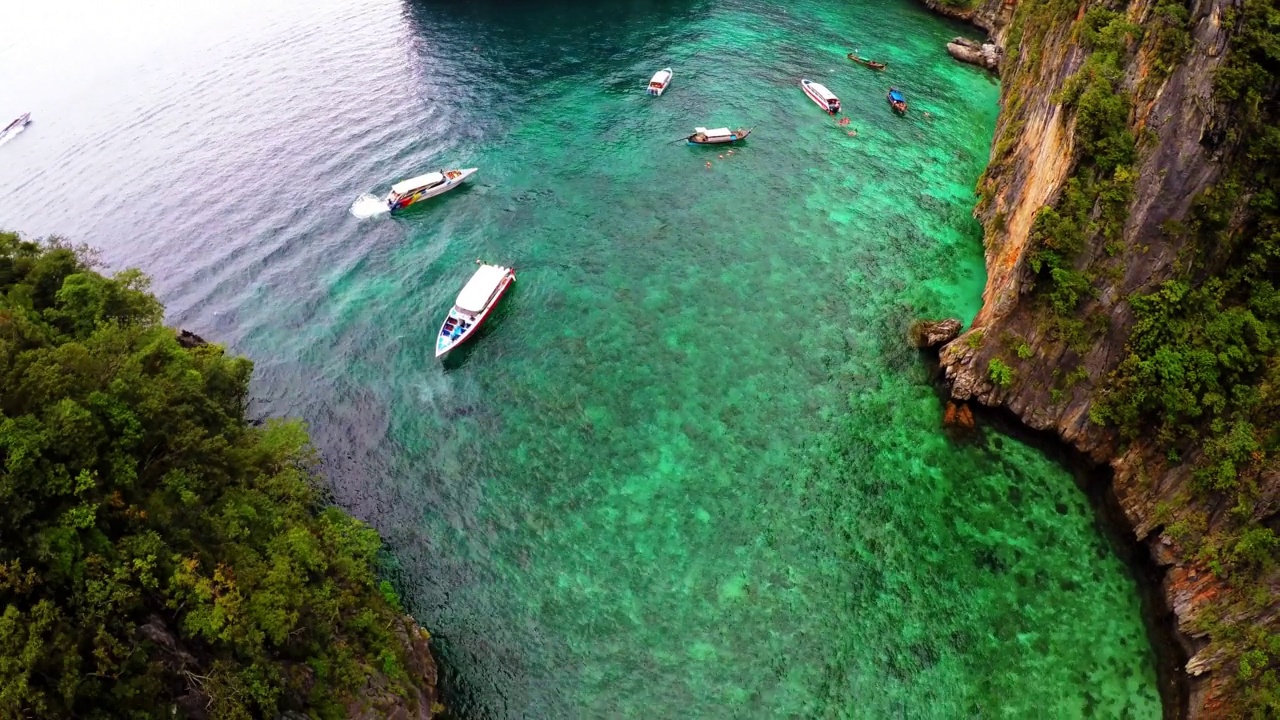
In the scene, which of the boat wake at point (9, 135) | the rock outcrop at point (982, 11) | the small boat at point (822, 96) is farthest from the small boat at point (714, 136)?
the boat wake at point (9, 135)

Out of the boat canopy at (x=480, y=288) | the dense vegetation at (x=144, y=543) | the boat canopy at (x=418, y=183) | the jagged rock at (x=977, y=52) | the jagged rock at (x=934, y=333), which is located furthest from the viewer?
the jagged rock at (x=977, y=52)

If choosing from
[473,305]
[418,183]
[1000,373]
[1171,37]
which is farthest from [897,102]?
[473,305]

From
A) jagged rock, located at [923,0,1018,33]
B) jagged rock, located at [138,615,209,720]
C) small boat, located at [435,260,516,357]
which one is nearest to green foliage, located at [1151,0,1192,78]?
small boat, located at [435,260,516,357]

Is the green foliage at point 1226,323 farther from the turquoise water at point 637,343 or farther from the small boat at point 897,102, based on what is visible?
the small boat at point 897,102

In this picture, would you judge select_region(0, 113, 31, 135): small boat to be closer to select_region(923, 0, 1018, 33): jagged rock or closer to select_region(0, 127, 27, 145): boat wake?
select_region(0, 127, 27, 145): boat wake

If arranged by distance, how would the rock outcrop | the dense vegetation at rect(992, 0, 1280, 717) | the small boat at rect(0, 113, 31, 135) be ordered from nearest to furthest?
1. the dense vegetation at rect(992, 0, 1280, 717)
2. the small boat at rect(0, 113, 31, 135)
3. the rock outcrop
